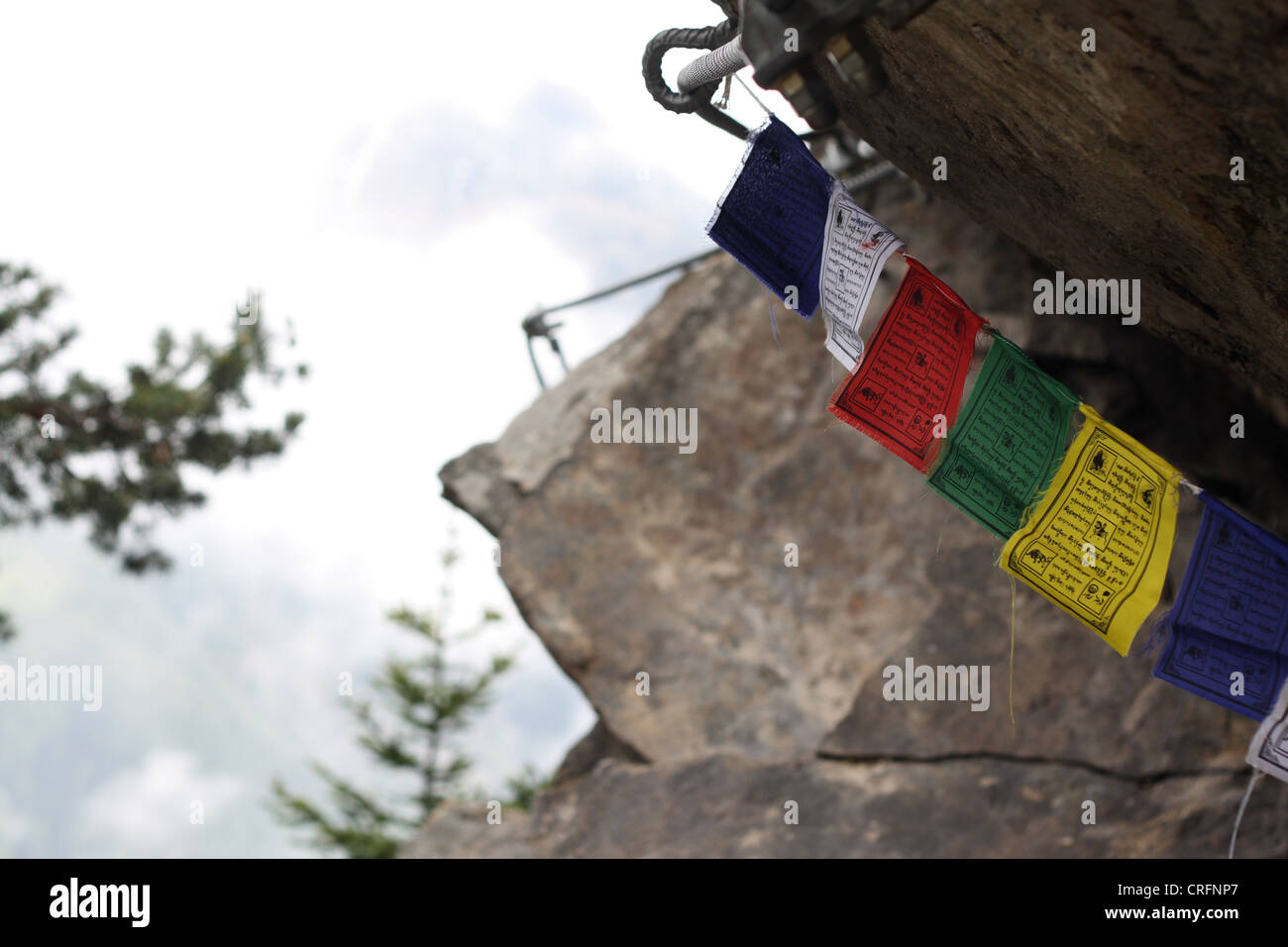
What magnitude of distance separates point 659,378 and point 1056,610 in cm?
298

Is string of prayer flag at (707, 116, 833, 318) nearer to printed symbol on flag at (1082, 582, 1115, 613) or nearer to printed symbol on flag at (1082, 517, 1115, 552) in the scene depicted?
printed symbol on flag at (1082, 517, 1115, 552)

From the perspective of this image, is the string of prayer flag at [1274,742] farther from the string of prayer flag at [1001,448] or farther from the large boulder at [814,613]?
the large boulder at [814,613]

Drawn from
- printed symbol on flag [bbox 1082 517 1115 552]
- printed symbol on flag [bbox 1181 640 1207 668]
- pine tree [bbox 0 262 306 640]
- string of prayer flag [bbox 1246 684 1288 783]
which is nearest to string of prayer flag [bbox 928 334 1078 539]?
printed symbol on flag [bbox 1082 517 1115 552]

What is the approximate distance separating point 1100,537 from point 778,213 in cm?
155

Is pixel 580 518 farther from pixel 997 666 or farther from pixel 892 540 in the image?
pixel 997 666

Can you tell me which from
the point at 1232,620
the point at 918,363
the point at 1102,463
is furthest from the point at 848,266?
the point at 1232,620

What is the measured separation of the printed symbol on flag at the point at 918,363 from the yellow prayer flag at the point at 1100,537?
1.87 ft

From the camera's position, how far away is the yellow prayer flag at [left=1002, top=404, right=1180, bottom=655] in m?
3.37

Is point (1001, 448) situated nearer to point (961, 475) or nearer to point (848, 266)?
point (961, 475)

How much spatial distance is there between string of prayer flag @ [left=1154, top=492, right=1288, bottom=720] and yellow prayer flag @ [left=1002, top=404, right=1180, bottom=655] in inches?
8.1

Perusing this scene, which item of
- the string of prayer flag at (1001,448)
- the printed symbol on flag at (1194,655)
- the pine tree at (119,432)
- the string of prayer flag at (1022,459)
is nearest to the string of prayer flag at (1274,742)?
the string of prayer flag at (1022,459)

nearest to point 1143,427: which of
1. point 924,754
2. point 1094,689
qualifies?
point 1094,689

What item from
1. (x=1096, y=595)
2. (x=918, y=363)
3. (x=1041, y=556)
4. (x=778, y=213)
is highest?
(x=778, y=213)

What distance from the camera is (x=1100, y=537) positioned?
339 cm
